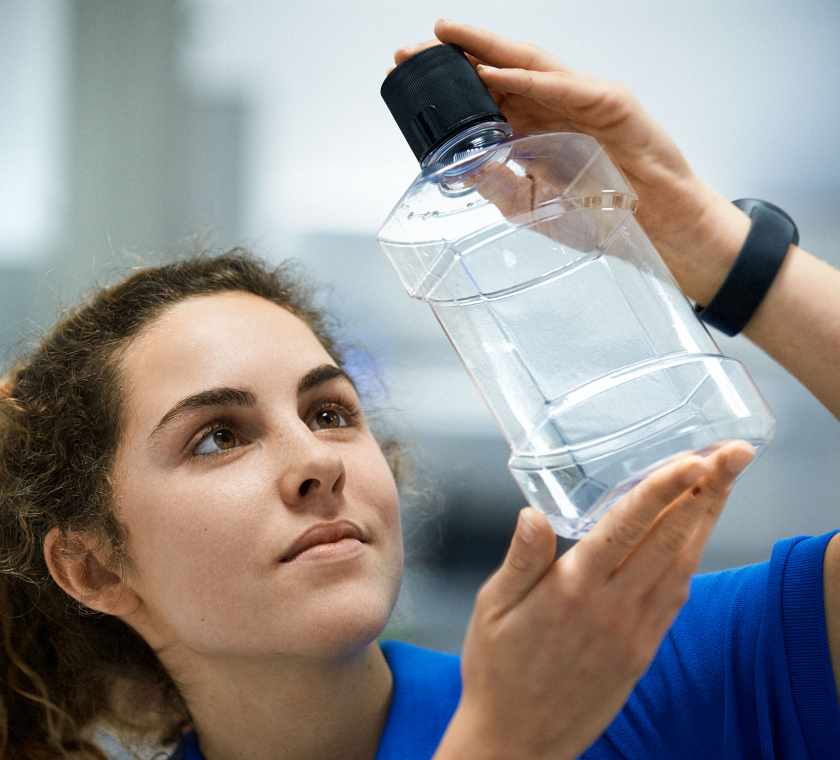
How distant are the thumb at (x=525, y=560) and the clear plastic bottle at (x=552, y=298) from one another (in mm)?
80

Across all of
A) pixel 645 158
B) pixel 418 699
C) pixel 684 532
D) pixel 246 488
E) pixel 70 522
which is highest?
pixel 645 158

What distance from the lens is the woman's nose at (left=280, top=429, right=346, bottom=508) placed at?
790 mm

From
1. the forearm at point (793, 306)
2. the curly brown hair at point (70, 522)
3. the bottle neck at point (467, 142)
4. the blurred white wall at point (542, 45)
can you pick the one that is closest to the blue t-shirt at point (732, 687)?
the forearm at point (793, 306)

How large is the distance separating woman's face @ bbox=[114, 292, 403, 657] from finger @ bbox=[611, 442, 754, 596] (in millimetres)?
264

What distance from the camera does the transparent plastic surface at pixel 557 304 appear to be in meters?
0.70

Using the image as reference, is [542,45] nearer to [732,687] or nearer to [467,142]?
[467,142]

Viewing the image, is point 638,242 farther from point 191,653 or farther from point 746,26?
point 746,26

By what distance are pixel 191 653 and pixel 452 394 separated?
2.23 feet

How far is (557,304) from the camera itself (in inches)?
29.5

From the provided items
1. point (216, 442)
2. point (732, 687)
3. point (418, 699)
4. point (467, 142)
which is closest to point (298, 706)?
point (418, 699)

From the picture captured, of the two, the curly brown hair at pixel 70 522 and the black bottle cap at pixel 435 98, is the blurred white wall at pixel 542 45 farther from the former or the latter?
the black bottle cap at pixel 435 98

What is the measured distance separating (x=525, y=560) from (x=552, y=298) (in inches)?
9.5

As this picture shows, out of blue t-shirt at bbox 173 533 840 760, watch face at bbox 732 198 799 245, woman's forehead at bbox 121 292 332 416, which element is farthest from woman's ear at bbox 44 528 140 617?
watch face at bbox 732 198 799 245

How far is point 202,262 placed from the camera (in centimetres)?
104
